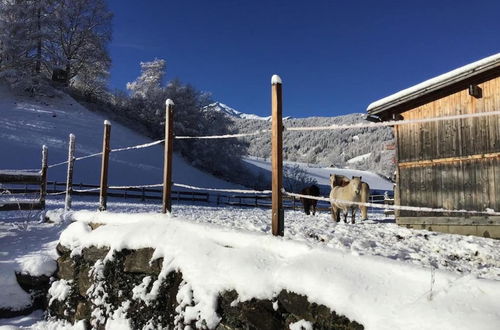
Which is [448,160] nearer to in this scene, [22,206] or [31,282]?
[31,282]

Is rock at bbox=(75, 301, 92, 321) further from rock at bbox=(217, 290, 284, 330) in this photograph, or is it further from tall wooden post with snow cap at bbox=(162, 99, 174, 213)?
rock at bbox=(217, 290, 284, 330)

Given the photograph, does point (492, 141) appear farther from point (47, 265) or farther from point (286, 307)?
point (47, 265)

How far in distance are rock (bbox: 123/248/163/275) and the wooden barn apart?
769 cm

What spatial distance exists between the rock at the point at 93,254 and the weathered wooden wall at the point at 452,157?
8.13 m

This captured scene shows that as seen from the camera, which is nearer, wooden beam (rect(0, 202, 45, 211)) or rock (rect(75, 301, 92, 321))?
rock (rect(75, 301, 92, 321))

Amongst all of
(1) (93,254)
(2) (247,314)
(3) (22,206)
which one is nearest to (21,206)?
(3) (22,206)

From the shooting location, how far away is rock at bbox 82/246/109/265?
4688 mm

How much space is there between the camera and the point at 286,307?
8.57 feet

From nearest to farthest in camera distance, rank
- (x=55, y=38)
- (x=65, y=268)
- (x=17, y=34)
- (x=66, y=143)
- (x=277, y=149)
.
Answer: (x=277, y=149)
(x=65, y=268)
(x=66, y=143)
(x=17, y=34)
(x=55, y=38)

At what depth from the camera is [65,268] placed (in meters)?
5.30

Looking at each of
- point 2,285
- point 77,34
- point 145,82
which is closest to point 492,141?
point 2,285

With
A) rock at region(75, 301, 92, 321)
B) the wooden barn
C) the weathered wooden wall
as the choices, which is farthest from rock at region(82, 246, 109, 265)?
the weathered wooden wall

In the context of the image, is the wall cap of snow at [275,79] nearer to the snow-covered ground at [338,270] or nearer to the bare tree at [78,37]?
the snow-covered ground at [338,270]

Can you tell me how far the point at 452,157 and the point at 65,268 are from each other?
344 inches
